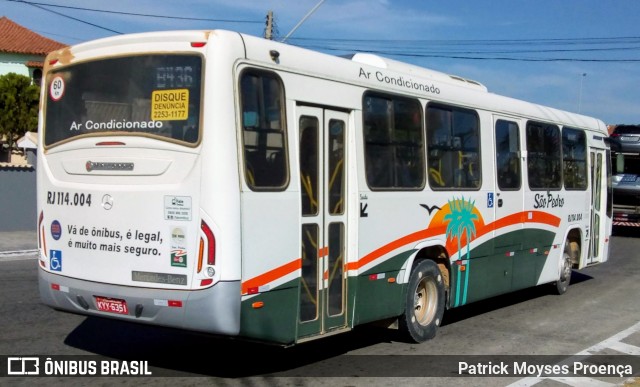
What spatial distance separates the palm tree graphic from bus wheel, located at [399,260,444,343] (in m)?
0.49

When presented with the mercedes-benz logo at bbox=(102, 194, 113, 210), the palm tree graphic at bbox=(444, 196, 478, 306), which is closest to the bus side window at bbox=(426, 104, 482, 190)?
the palm tree graphic at bbox=(444, 196, 478, 306)

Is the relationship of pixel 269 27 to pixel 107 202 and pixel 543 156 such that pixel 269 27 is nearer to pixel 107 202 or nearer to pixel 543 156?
A: pixel 543 156

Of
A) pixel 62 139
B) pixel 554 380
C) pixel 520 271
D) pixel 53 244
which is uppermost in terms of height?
pixel 62 139

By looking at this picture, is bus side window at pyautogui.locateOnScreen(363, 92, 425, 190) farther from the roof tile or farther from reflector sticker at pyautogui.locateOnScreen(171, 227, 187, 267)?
the roof tile

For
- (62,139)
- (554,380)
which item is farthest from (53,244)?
(554,380)

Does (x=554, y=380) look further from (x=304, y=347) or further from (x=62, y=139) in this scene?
(x=62, y=139)

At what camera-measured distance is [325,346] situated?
28.0 ft

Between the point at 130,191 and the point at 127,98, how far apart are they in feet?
2.75

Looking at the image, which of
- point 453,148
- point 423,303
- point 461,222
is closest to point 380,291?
point 423,303

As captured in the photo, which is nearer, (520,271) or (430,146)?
(430,146)

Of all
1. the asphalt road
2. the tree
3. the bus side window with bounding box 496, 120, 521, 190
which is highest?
the tree

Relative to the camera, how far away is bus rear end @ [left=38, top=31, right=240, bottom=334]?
20.1ft

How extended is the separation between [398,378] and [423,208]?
2235mm

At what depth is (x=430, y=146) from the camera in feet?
29.2
